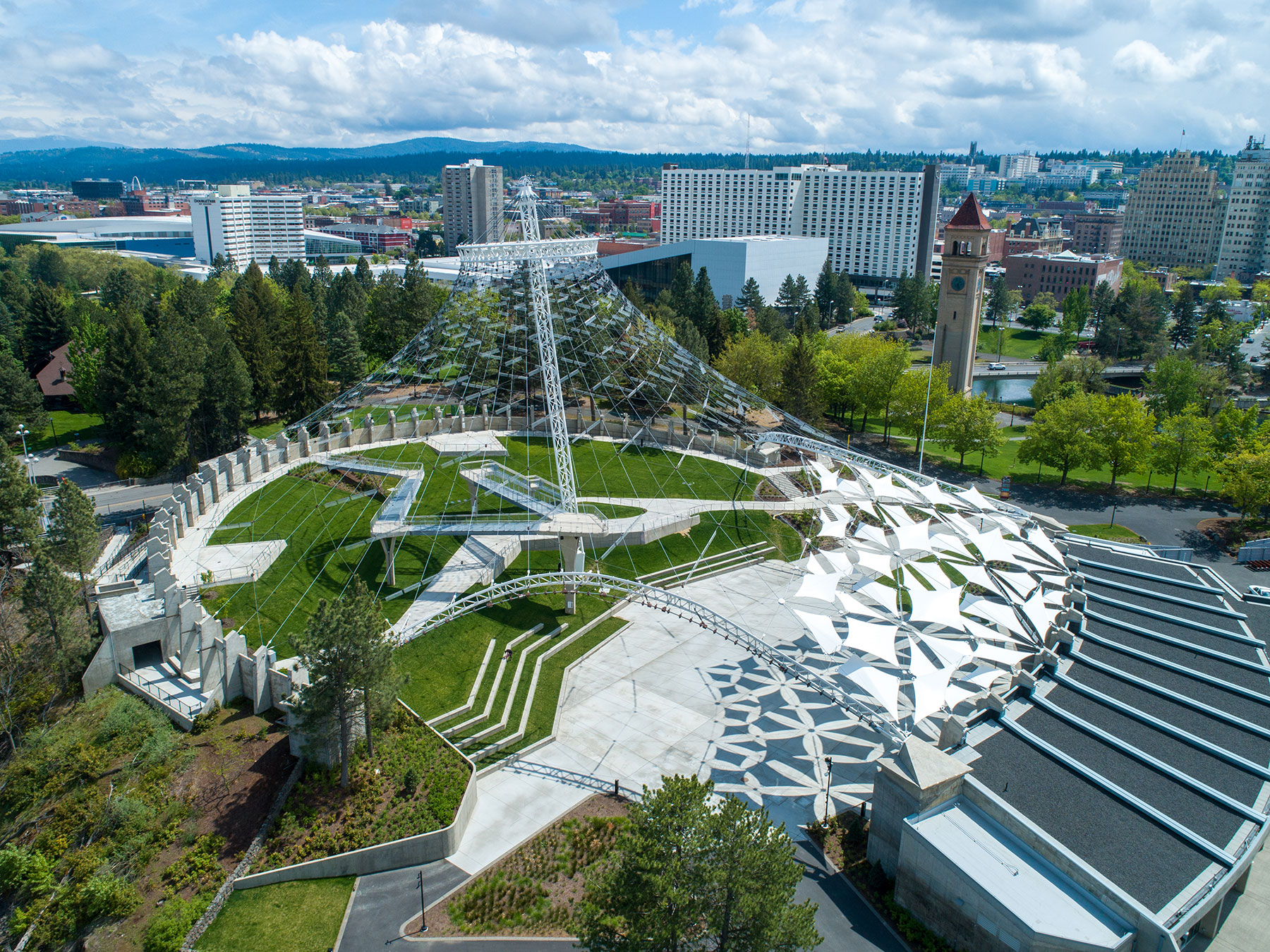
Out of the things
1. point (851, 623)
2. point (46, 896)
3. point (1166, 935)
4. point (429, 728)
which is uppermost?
point (851, 623)

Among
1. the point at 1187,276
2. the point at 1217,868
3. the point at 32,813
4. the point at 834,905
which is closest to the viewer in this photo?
the point at 1217,868

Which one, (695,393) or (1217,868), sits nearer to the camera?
(1217,868)

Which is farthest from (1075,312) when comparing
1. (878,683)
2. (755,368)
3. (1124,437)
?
(878,683)

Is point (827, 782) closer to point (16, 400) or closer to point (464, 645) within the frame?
point (464, 645)

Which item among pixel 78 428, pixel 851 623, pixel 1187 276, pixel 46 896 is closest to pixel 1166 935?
pixel 851 623

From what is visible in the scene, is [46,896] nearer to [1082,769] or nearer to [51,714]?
[51,714]

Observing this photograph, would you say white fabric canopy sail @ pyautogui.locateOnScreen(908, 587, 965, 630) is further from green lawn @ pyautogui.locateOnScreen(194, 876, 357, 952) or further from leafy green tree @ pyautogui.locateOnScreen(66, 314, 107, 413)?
leafy green tree @ pyautogui.locateOnScreen(66, 314, 107, 413)
